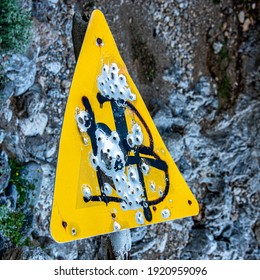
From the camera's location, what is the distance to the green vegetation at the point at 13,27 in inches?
140

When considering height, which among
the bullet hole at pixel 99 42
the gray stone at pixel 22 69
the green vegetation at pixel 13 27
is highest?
the bullet hole at pixel 99 42

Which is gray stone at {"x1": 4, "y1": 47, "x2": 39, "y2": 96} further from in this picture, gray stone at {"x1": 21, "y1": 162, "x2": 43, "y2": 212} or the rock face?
gray stone at {"x1": 21, "y1": 162, "x2": 43, "y2": 212}

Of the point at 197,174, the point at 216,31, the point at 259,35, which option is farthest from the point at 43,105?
the point at 259,35

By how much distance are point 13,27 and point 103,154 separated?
4.48 ft

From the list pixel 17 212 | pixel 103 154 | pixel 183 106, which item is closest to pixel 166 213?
pixel 103 154

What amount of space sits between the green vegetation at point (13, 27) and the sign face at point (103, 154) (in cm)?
101

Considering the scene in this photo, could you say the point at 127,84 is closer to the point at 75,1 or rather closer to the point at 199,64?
the point at 75,1

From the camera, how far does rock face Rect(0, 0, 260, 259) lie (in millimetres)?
3990

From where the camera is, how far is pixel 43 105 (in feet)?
13.2

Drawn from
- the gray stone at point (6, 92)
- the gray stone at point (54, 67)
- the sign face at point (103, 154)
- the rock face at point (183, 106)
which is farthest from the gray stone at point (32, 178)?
the sign face at point (103, 154)

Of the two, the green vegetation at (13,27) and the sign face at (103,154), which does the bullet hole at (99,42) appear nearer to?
the sign face at (103,154)

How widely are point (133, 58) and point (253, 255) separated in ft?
7.36

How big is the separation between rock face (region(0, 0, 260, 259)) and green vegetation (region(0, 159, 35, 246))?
9cm

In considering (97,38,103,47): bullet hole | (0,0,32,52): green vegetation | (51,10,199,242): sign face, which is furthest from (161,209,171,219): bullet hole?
(0,0,32,52): green vegetation
